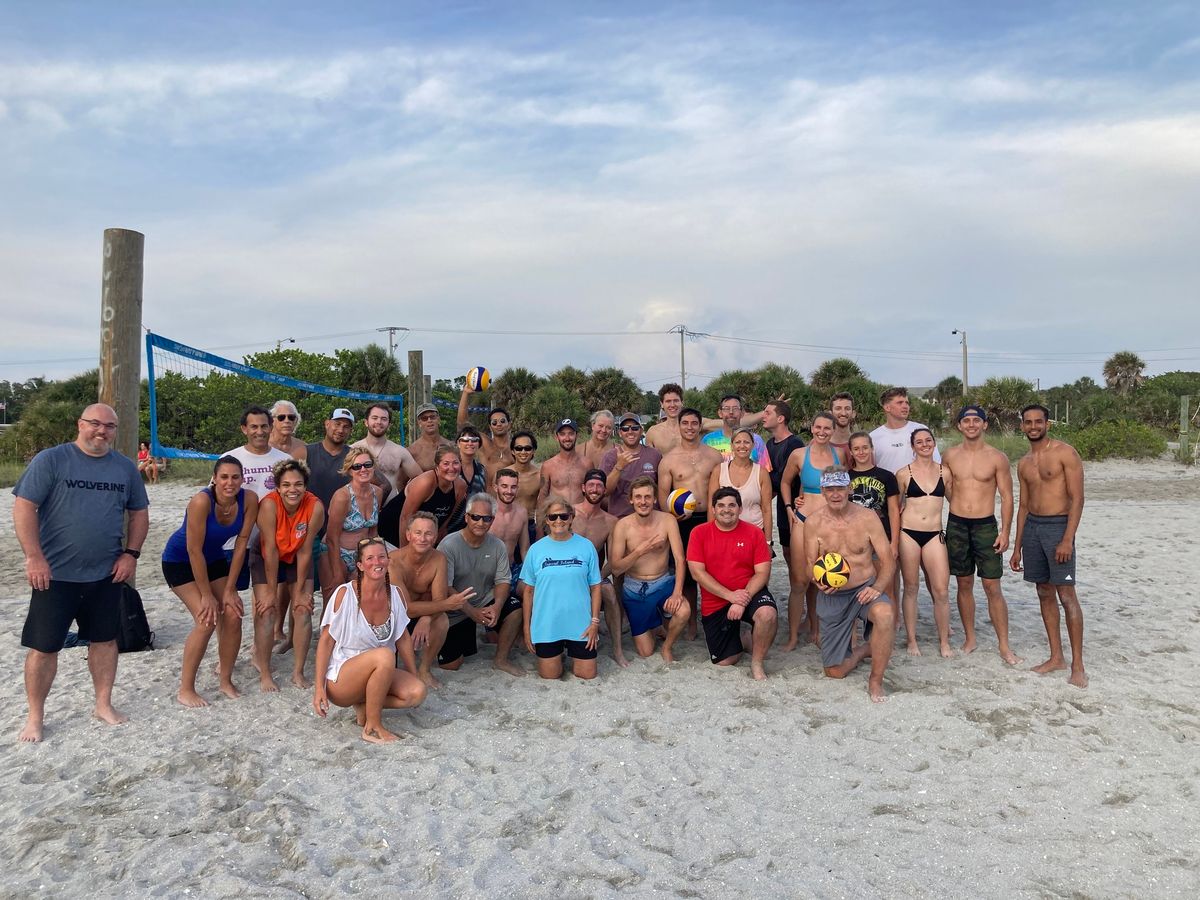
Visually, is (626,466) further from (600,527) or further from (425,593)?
(425,593)

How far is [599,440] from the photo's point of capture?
5.73 m

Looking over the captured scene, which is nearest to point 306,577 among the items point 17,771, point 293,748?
point 293,748

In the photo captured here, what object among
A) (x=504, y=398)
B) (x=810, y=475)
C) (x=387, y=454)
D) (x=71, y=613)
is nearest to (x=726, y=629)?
(x=810, y=475)

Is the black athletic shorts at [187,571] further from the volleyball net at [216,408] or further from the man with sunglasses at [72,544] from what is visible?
the volleyball net at [216,408]

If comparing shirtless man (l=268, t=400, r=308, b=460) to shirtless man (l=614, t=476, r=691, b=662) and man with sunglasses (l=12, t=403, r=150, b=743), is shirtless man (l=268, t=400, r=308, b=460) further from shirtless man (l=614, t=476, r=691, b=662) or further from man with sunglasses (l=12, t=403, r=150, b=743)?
shirtless man (l=614, t=476, r=691, b=662)

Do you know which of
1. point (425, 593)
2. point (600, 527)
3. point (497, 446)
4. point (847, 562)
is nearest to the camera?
point (425, 593)

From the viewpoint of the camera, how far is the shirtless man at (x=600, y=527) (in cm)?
498

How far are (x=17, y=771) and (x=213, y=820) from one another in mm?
1028

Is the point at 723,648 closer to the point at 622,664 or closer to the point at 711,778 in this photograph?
the point at 622,664

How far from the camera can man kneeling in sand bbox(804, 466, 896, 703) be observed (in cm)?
452

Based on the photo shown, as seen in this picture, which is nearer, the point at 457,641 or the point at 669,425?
the point at 457,641

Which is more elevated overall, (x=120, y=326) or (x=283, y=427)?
(x=120, y=326)

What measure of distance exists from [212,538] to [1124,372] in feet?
135

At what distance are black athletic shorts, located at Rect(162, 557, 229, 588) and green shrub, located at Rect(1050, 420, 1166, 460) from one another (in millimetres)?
18949
